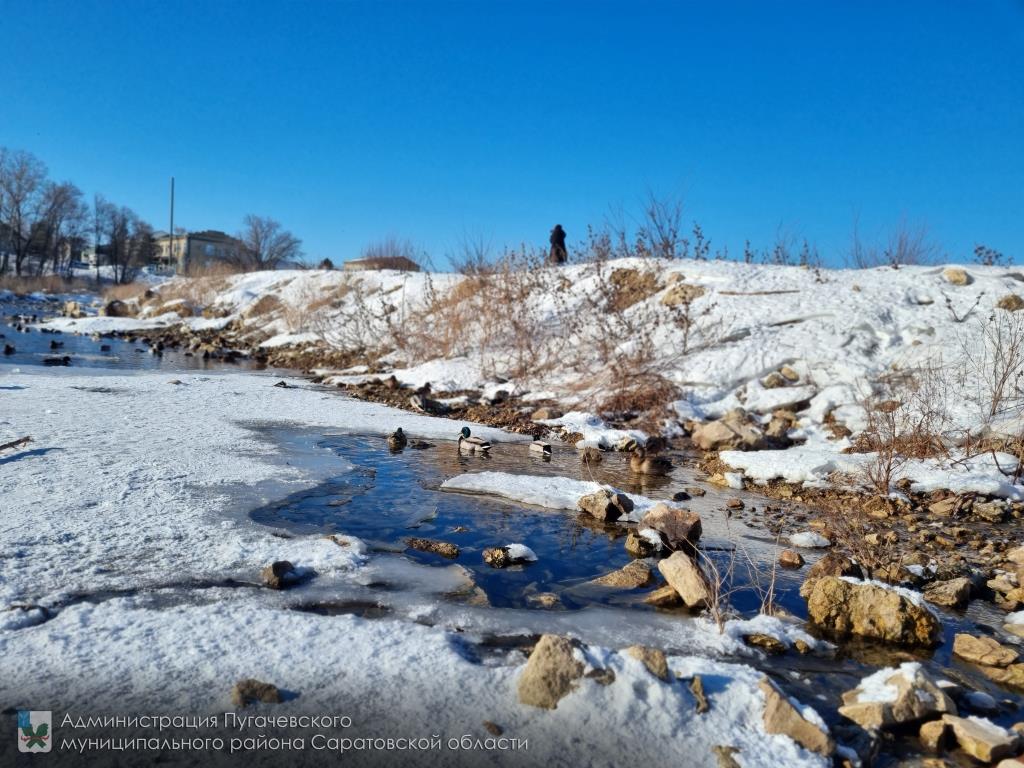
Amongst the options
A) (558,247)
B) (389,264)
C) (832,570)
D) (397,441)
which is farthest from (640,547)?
(389,264)

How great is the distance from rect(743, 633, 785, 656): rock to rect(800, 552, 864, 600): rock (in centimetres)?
66

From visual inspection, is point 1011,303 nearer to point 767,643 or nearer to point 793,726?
point 767,643

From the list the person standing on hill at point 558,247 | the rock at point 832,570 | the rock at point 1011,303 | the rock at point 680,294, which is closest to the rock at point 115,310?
the person standing on hill at point 558,247

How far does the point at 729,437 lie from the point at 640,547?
3.99m

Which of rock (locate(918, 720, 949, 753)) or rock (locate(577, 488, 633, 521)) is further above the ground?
rock (locate(577, 488, 633, 521))

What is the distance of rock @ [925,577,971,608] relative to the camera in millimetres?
3504

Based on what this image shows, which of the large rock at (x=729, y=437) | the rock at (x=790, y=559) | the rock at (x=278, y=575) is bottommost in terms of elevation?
the rock at (x=790, y=559)

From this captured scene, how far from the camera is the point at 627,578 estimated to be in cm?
359

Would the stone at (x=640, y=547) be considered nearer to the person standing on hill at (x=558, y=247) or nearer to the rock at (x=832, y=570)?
the rock at (x=832, y=570)

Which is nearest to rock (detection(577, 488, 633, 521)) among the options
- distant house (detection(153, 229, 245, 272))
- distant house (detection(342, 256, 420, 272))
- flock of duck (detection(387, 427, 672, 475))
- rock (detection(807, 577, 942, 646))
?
rock (detection(807, 577, 942, 646))

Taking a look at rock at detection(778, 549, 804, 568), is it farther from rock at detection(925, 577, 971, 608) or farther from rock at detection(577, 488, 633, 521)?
rock at detection(577, 488, 633, 521)

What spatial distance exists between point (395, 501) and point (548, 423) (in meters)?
4.23

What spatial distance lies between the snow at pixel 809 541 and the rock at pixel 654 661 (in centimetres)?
236

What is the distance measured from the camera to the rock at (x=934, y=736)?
2240 millimetres
